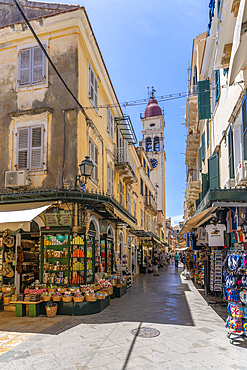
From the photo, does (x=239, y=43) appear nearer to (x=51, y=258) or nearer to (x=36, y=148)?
(x=36, y=148)

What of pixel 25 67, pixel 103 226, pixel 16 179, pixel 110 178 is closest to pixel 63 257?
pixel 16 179

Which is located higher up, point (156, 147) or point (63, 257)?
point (156, 147)

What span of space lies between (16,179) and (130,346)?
21.4ft

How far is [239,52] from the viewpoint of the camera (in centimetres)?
489

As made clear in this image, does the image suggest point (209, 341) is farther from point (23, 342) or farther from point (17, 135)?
point (17, 135)

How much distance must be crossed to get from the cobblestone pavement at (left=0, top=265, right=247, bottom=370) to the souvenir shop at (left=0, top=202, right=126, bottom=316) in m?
0.76

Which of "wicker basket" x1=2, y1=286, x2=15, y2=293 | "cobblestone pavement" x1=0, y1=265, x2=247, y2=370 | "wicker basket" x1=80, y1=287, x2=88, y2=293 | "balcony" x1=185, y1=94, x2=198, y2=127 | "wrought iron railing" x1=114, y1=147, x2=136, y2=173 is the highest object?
"balcony" x1=185, y1=94, x2=198, y2=127

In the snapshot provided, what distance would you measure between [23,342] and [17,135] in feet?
23.6

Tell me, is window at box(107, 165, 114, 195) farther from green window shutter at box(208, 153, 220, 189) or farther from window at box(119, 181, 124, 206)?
green window shutter at box(208, 153, 220, 189)

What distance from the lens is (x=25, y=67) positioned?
37.4ft

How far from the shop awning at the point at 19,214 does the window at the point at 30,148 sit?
1.63 meters

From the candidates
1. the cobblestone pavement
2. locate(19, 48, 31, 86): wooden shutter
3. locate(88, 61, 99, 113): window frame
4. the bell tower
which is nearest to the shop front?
the cobblestone pavement

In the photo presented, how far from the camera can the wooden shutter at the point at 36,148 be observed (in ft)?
35.0

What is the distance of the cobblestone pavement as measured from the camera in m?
5.23
